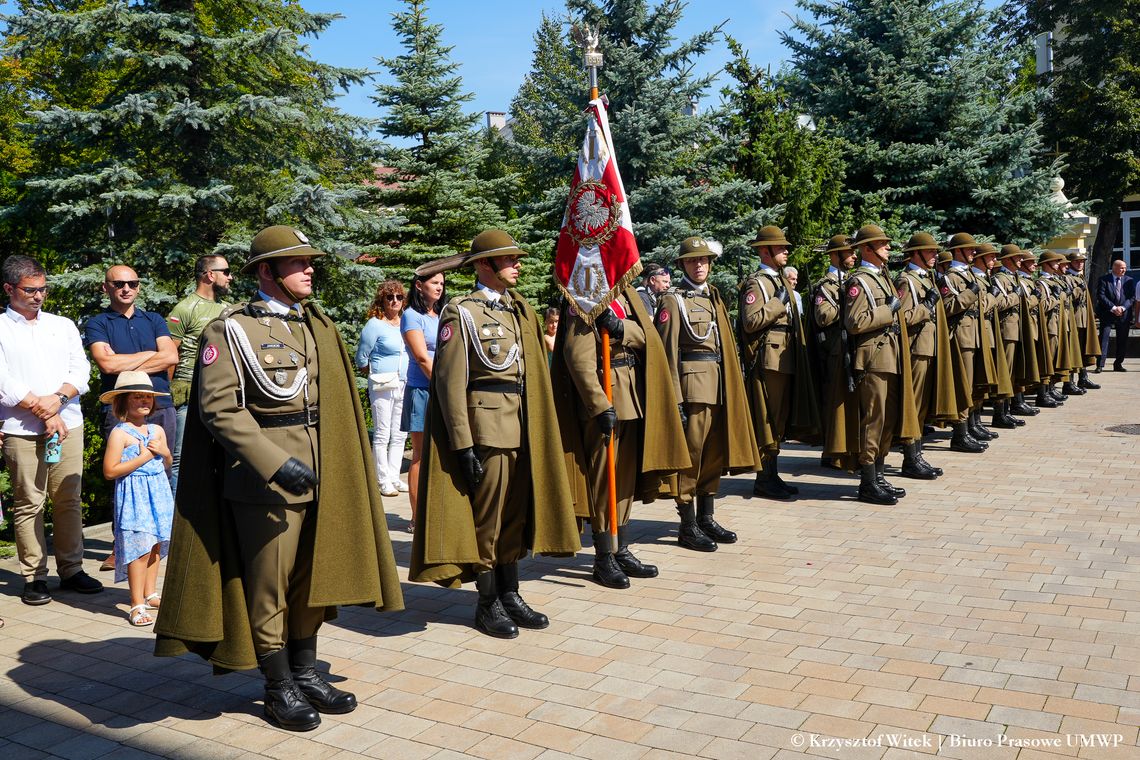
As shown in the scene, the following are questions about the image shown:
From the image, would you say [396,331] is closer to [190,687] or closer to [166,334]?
[166,334]

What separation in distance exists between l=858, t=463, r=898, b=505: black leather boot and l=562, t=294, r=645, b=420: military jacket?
10.4 ft

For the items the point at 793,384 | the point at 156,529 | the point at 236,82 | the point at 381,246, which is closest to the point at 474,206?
the point at 381,246

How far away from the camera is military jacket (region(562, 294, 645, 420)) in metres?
6.80

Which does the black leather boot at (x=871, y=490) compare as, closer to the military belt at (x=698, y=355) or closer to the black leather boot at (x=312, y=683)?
the military belt at (x=698, y=355)

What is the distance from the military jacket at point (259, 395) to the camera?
14.9 ft

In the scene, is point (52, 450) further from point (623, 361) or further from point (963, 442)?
point (963, 442)

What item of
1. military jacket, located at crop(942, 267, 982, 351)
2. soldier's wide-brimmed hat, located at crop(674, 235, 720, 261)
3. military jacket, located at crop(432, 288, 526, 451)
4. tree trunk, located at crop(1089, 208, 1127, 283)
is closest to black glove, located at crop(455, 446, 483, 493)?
military jacket, located at crop(432, 288, 526, 451)

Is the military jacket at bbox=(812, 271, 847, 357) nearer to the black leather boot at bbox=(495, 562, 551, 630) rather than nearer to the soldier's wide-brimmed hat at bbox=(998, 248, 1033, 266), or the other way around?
the black leather boot at bbox=(495, 562, 551, 630)

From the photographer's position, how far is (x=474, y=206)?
696 inches

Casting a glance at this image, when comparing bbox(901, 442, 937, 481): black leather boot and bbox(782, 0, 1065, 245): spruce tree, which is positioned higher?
bbox(782, 0, 1065, 245): spruce tree

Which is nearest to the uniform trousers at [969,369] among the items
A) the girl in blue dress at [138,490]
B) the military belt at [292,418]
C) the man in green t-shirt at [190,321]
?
the man in green t-shirt at [190,321]

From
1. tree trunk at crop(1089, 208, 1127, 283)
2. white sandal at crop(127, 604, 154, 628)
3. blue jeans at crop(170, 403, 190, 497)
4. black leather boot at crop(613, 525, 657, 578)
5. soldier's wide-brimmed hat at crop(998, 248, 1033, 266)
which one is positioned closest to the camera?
white sandal at crop(127, 604, 154, 628)

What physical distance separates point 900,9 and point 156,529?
16.8 metres

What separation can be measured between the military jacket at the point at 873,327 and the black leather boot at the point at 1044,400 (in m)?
7.90
